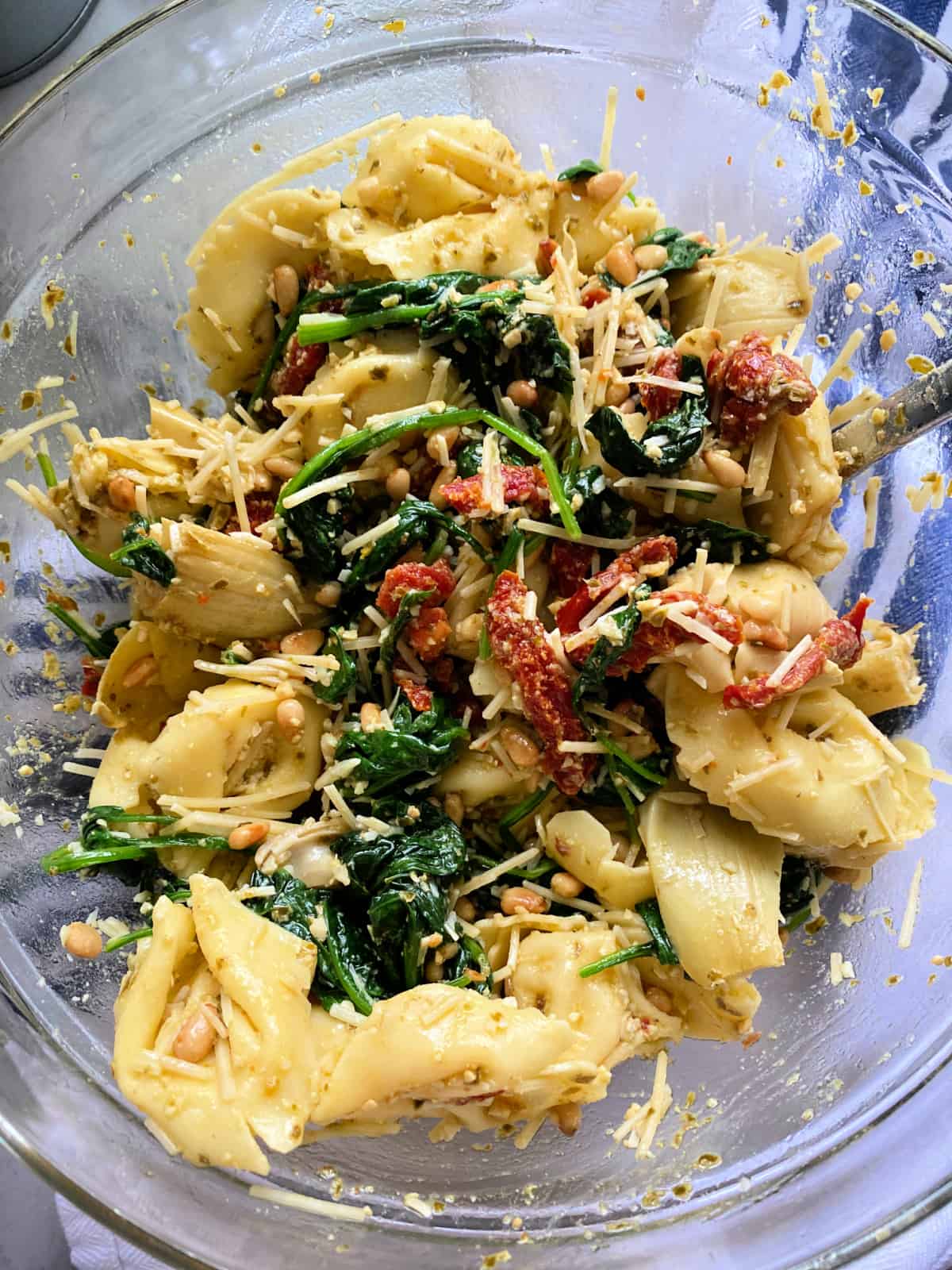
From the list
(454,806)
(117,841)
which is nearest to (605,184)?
(454,806)

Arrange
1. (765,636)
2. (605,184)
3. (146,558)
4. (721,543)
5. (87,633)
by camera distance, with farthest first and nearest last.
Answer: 1. (87,633)
2. (605,184)
3. (721,543)
4. (146,558)
5. (765,636)

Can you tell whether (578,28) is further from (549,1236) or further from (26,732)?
(549,1236)

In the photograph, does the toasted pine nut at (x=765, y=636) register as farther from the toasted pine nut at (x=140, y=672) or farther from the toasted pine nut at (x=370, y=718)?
the toasted pine nut at (x=140, y=672)

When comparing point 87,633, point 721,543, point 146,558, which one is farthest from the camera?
point 87,633

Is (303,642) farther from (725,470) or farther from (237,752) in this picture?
(725,470)

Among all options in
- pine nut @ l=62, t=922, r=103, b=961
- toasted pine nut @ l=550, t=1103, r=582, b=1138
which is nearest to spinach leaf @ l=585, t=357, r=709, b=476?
toasted pine nut @ l=550, t=1103, r=582, b=1138

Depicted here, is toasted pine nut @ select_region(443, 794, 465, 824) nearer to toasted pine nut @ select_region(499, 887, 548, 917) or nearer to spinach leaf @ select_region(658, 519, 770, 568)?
toasted pine nut @ select_region(499, 887, 548, 917)

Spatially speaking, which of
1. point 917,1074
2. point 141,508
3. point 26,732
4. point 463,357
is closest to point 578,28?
point 463,357

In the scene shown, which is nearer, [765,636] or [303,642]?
[765,636]
